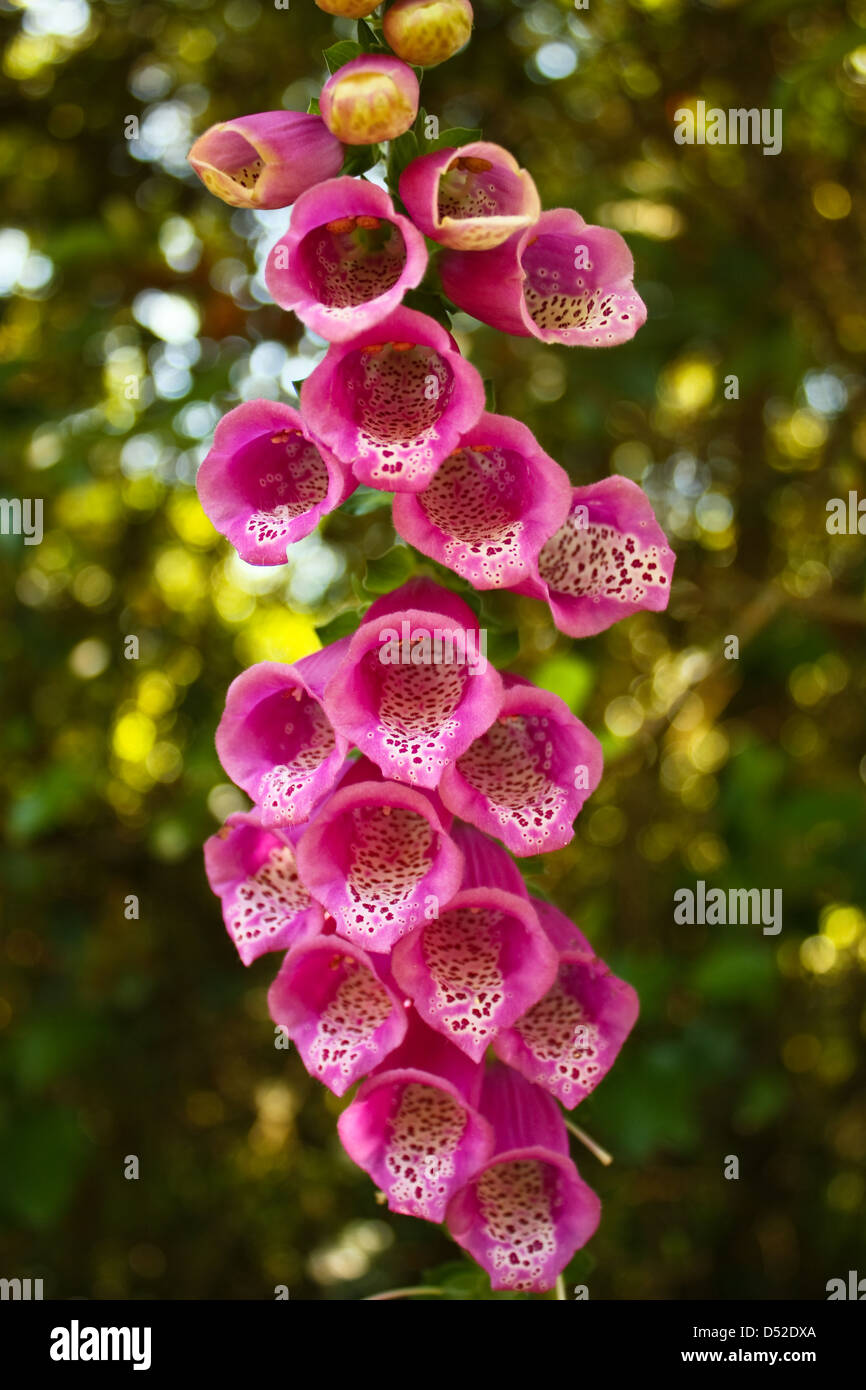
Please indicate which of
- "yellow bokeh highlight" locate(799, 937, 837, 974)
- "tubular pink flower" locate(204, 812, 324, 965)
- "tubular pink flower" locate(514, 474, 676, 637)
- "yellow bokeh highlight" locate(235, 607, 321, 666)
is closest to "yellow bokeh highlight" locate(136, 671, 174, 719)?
"yellow bokeh highlight" locate(235, 607, 321, 666)

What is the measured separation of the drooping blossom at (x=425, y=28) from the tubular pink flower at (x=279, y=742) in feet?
1.15

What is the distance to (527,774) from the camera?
794mm

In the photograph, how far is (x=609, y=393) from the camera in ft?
6.54

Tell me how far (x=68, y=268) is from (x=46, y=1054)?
3.89 ft

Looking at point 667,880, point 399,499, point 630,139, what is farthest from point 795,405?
point 399,499

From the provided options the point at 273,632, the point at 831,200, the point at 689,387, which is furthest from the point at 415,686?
the point at 689,387

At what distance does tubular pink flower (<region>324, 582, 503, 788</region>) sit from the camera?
695 millimetres

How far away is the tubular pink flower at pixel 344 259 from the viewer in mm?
668

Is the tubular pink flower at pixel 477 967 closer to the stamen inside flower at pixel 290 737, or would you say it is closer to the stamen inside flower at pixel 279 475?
the stamen inside flower at pixel 290 737

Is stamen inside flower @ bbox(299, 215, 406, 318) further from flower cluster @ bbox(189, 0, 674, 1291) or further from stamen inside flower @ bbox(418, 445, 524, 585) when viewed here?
stamen inside flower @ bbox(418, 445, 524, 585)

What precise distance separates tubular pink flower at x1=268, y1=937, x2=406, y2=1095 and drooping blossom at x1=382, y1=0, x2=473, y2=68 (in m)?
0.51

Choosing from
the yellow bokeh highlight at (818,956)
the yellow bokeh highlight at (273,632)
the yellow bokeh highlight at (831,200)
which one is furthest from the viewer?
the yellow bokeh highlight at (273,632)

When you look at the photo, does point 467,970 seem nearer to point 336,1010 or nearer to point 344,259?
point 336,1010

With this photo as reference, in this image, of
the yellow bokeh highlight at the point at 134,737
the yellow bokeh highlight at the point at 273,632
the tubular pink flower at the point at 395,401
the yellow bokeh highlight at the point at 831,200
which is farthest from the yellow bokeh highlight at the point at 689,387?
the tubular pink flower at the point at 395,401
